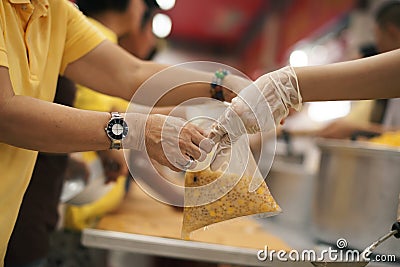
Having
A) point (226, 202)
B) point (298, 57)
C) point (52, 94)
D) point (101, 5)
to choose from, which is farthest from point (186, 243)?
point (298, 57)

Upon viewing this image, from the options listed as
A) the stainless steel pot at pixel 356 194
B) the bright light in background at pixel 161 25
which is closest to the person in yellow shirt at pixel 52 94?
the stainless steel pot at pixel 356 194

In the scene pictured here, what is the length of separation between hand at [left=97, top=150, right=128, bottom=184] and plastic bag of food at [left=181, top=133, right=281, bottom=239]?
714 millimetres

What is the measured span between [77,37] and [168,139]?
0.40 m

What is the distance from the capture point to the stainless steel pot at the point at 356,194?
999 mm

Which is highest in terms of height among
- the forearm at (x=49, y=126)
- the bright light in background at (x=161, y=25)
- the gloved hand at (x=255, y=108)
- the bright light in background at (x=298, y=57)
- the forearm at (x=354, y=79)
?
the bright light in background at (x=298, y=57)

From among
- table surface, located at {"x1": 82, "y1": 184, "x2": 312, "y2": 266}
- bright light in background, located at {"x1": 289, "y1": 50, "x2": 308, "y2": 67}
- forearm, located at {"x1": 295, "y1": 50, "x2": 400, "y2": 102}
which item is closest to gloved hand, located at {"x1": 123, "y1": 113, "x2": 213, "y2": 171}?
forearm, located at {"x1": 295, "y1": 50, "x2": 400, "y2": 102}

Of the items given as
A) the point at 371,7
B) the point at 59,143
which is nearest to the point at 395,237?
the point at 59,143

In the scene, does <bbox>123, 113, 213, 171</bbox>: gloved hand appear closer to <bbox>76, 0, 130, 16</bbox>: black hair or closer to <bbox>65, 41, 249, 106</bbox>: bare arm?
<bbox>65, 41, 249, 106</bbox>: bare arm

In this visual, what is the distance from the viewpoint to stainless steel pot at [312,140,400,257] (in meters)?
1.00

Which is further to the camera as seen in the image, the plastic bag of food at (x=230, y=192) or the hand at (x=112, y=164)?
the hand at (x=112, y=164)

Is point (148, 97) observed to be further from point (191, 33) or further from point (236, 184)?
point (191, 33)

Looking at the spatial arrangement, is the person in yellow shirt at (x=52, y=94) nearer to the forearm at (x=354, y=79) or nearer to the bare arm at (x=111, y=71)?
the bare arm at (x=111, y=71)

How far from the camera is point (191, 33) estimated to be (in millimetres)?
8477

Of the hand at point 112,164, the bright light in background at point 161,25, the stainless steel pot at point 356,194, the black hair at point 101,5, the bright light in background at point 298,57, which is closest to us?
the stainless steel pot at point 356,194
